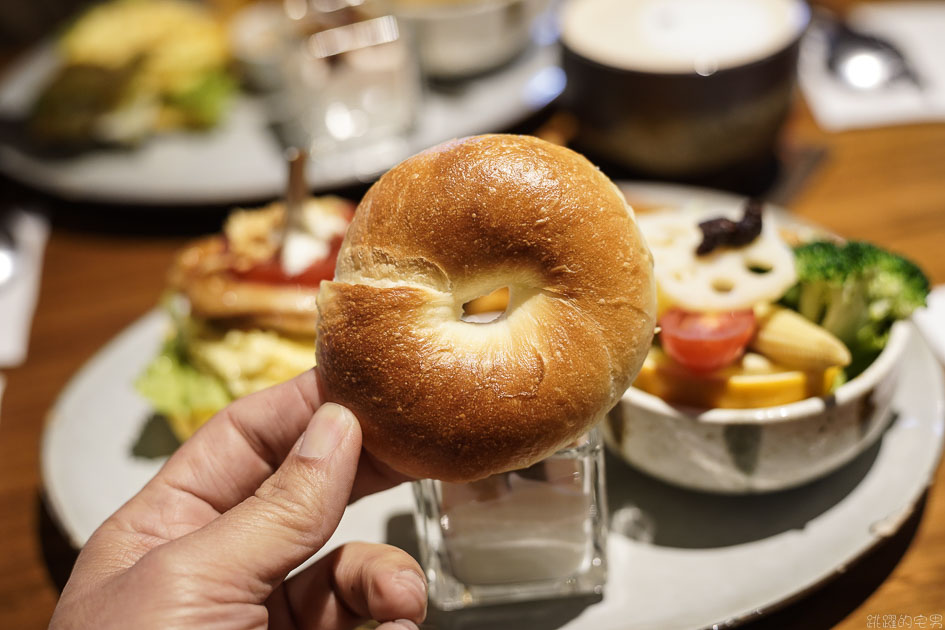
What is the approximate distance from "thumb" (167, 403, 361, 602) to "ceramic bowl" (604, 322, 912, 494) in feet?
1.54

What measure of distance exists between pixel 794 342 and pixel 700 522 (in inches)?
13.0

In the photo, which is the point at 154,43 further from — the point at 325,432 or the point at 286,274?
the point at 325,432

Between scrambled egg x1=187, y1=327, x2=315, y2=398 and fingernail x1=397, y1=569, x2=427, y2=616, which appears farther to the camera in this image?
scrambled egg x1=187, y1=327, x2=315, y2=398

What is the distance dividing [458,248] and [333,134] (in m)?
1.74

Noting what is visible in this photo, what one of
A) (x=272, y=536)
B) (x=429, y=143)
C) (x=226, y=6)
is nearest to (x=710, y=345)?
(x=272, y=536)

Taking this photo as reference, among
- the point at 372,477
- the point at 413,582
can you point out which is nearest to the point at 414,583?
the point at 413,582

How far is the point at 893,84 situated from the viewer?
2434mm

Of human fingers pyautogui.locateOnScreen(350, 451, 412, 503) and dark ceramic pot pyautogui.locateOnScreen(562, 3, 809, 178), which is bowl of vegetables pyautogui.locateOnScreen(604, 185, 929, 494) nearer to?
human fingers pyautogui.locateOnScreen(350, 451, 412, 503)

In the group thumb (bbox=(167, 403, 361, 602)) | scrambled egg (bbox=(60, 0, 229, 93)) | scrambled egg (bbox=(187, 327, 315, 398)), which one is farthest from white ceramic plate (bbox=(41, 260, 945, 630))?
scrambled egg (bbox=(60, 0, 229, 93))

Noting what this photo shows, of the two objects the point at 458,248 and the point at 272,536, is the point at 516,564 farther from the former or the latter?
the point at 458,248

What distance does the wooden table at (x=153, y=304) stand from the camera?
3.84 feet

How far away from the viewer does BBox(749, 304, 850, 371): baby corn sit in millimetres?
1117

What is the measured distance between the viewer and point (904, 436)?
130 centimetres

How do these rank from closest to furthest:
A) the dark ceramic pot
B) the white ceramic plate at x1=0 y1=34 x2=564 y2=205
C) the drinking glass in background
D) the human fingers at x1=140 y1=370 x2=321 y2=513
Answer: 1. the human fingers at x1=140 y1=370 x2=321 y2=513
2. the dark ceramic pot
3. the white ceramic plate at x1=0 y1=34 x2=564 y2=205
4. the drinking glass in background
